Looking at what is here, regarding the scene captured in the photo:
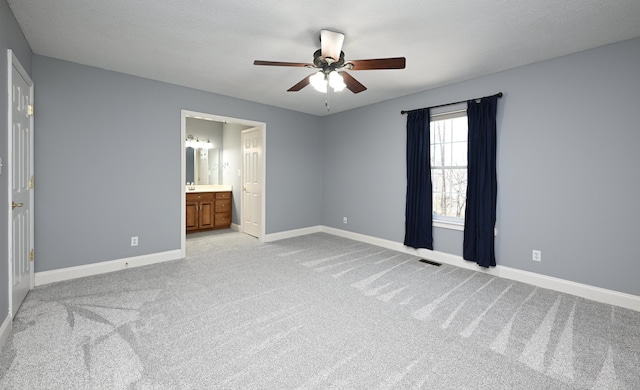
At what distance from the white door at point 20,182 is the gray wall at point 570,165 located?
4.71 meters

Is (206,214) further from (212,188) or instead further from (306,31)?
(306,31)

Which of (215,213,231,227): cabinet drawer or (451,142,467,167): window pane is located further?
(215,213,231,227): cabinet drawer

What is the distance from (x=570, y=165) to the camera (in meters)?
3.01

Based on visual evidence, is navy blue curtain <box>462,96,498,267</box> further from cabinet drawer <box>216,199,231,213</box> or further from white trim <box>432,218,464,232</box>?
cabinet drawer <box>216,199,231,213</box>

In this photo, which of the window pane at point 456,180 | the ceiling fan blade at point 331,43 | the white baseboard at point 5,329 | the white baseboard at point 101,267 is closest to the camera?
the white baseboard at point 5,329

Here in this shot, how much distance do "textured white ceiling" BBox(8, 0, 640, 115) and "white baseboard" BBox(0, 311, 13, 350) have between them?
7.92 ft

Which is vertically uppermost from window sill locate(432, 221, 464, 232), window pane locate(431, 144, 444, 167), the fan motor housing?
the fan motor housing

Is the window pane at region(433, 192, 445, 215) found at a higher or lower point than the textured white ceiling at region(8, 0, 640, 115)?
lower

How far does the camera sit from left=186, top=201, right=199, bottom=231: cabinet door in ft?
19.1

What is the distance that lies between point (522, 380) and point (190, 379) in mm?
2034

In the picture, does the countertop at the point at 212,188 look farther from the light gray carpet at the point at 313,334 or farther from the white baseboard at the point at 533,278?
the white baseboard at the point at 533,278

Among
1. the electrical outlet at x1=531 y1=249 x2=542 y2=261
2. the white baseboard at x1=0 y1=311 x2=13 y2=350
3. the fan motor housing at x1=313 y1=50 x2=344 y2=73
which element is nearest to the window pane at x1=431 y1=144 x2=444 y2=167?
the electrical outlet at x1=531 y1=249 x2=542 y2=261

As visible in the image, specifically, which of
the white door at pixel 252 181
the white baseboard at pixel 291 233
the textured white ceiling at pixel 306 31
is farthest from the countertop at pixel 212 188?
the textured white ceiling at pixel 306 31

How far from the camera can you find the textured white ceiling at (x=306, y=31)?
86.3 inches
